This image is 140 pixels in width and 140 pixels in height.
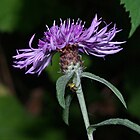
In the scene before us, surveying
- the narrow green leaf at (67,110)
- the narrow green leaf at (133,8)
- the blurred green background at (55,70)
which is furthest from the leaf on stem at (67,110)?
the blurred green background at (55,70)

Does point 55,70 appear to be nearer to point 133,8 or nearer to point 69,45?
point 133,8

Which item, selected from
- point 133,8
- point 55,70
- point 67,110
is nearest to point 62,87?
point 67,110

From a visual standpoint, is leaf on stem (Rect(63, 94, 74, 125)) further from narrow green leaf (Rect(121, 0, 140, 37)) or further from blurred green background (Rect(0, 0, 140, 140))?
blurred green background (Rect(0, 0, 140, 140))

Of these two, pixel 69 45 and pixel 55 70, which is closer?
pixel 69 45

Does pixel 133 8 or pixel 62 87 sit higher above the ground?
pixel 133 8

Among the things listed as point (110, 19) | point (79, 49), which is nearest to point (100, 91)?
point (110, 19)

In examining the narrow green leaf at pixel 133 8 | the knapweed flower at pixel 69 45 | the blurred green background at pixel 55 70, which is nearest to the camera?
the knapweed flower at pixel 69 45

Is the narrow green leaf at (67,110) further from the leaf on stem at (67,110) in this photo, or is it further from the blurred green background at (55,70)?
the blurred green background at (55,70)

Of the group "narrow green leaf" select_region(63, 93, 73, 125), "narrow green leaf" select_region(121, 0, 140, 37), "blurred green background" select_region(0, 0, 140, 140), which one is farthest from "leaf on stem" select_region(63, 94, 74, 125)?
"blurred green background" select_region(0, 0, 140, 140)
